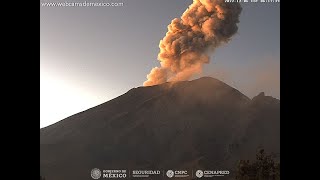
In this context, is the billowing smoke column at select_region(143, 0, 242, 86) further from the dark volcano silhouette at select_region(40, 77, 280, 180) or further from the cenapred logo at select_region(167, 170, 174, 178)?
the cenapred logo at select_region(167, 170, 174, 178)

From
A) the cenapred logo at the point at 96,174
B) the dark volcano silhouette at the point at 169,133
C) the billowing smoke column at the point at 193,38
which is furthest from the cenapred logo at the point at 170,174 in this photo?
the billowing smoke column at the point at 193,38

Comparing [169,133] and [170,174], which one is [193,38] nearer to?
[169,133]

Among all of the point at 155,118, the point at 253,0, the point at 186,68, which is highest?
the point at 253,0

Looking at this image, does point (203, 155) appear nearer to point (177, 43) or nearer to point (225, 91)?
point (225, 91)

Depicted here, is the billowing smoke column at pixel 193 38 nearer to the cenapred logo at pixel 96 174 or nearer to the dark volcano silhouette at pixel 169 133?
the dark volcano silhouette at pixel 169 133

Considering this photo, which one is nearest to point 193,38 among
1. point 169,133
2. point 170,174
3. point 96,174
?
point 169,133

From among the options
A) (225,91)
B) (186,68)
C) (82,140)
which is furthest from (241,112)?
(82,140)

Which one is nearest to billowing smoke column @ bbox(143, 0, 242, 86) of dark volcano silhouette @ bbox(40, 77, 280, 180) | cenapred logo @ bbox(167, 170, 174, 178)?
dark volcano silhouette @ bbox(40, 77, 280, 180)
